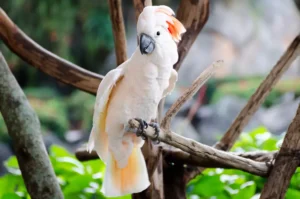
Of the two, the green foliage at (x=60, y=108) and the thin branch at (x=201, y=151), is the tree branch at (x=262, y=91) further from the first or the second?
the green foliage at (x=60, y=108)

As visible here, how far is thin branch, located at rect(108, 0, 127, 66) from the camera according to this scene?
845mm

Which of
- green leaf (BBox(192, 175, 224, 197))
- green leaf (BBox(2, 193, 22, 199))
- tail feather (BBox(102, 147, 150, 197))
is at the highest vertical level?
tail feather (BBox(102, 147, 150, 197))

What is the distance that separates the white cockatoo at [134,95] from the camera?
54 cm

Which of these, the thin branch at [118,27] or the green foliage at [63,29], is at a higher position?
the thin branch at [118,27]

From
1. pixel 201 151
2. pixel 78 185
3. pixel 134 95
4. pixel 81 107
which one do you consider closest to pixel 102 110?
pixel 134 95

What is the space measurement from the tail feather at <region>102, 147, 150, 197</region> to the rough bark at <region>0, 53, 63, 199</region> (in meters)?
0.20

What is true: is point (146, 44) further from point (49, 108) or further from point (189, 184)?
point (49, 108)

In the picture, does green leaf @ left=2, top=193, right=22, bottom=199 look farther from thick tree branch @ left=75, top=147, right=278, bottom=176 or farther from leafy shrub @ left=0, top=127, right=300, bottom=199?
thick tree branch @ left=75, top=147, right=278, bottom=176

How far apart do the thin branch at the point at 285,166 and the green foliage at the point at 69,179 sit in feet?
1.03

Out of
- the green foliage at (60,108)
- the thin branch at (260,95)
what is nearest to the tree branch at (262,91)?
the thin branch at (260,95)

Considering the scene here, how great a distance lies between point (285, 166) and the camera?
713mm

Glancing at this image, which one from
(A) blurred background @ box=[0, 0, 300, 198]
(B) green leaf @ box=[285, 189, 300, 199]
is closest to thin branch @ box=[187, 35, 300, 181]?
(B) green leaf @ box=[285, 189, 300, 199]

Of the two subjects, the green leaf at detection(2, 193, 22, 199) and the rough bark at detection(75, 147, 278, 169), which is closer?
the rough bark at detection(75, 147, 278, 169)

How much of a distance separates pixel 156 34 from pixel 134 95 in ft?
0.28
